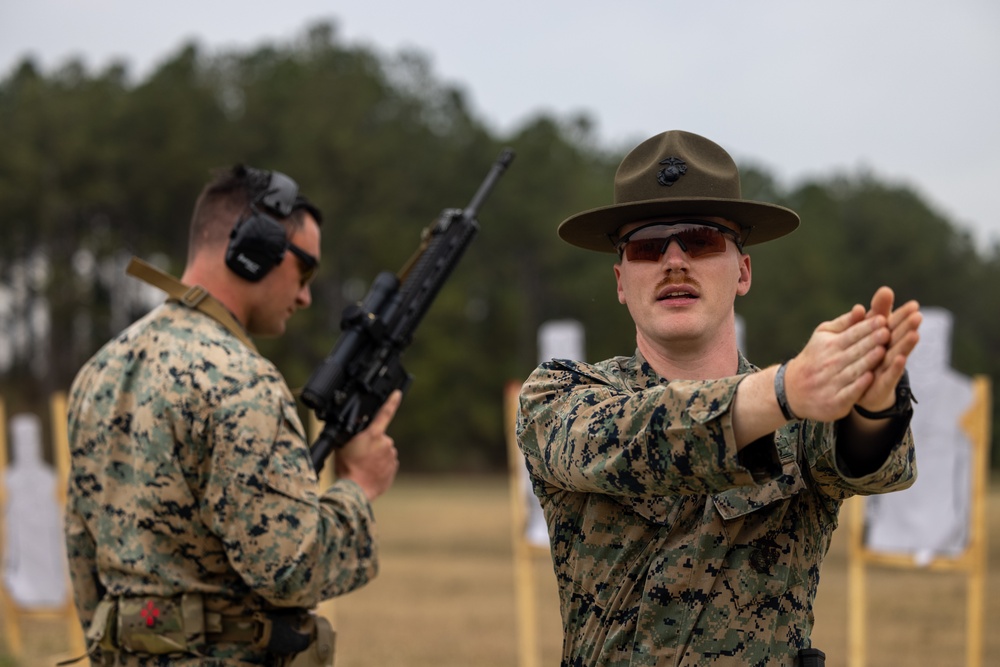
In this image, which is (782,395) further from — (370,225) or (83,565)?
(370,225)

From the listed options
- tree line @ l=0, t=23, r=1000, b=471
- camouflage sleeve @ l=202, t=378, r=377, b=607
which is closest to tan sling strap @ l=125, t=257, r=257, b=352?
camouflage sleeve @ l=202, t=378, r=377, b=607

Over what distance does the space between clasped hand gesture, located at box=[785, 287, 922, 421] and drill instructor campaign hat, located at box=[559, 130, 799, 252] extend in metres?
0.53

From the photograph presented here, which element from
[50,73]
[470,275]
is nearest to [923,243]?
[470,275]

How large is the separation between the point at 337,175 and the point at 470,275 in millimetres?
6586

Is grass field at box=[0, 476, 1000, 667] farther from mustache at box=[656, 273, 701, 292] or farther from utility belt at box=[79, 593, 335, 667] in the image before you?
mustache at box=[656, 273, 701, 292]

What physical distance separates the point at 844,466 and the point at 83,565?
7.06ft

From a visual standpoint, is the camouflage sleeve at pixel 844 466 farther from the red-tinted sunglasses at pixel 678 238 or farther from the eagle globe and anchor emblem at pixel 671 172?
the eagle globe and anchor emblem at pixel 671 172

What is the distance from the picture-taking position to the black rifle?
A: 365cm

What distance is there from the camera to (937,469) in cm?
698

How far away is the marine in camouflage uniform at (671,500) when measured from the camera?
175 centimetres

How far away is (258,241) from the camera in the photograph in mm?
3225

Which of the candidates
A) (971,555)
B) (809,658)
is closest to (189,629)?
(809,658)

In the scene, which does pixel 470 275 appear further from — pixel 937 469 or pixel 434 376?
pixel 937 469

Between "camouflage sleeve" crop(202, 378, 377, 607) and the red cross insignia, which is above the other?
"camouflage sleeve" crop(202, 378, 377, 607)
